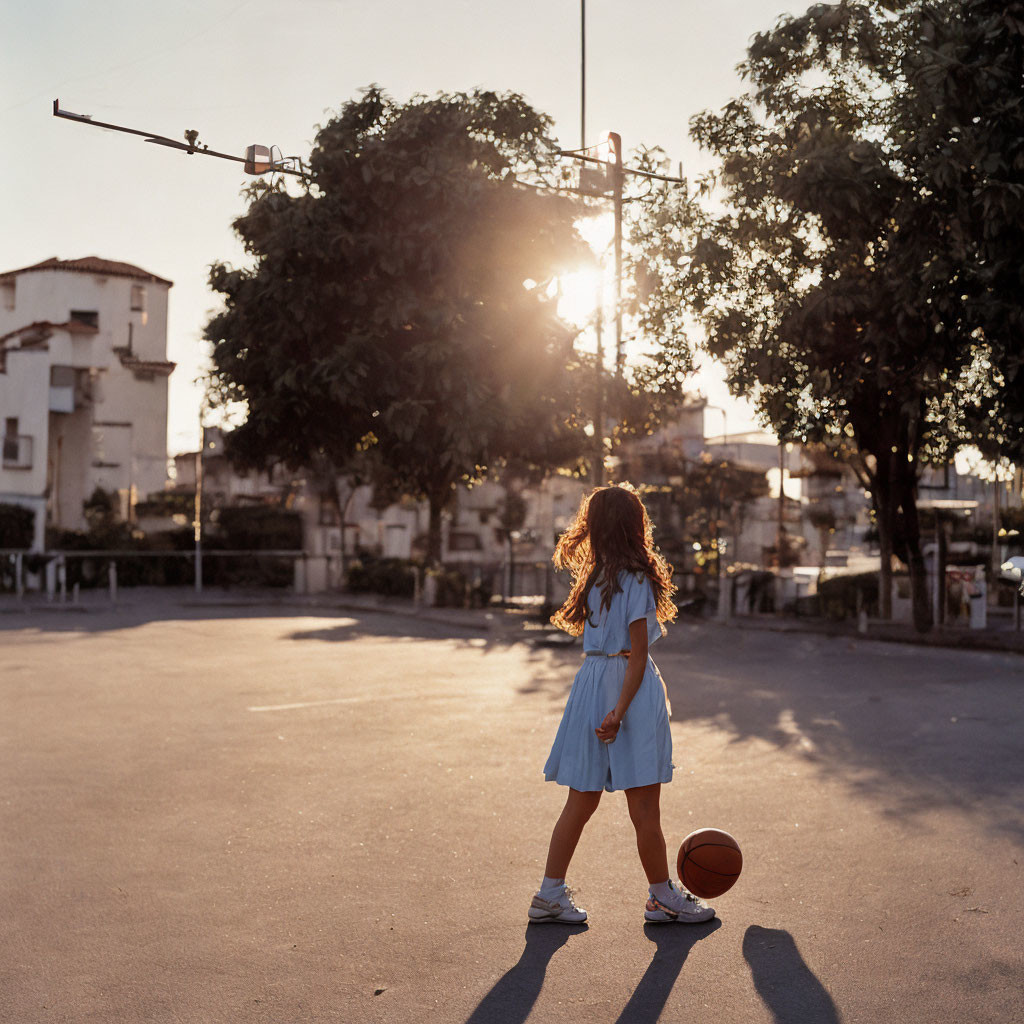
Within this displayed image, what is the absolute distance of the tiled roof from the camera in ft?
183

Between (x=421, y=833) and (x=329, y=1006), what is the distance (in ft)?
8.57

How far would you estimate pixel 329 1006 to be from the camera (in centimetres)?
424

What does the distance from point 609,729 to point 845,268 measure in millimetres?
15498

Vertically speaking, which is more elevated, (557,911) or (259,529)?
(259,529)

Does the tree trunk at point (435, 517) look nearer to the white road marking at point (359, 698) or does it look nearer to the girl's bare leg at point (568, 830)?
the white road marking at point (359, 698)

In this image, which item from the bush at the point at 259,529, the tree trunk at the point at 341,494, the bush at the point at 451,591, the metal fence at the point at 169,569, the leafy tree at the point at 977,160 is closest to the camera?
the leafy tree at the point at 977,160

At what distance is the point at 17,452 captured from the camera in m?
47.0

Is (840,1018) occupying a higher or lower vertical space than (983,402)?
lower

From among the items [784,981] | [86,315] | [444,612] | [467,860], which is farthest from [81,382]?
[784,981]

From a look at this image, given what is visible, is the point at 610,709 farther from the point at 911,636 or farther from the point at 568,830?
the point at 911,636

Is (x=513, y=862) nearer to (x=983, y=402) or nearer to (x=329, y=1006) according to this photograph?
(x=329, y=1006)

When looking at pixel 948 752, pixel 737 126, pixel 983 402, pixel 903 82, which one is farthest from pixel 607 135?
pixel 948 752

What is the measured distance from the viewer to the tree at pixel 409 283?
26.1 metres

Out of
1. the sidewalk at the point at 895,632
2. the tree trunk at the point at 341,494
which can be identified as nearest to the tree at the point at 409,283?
the sidewalk at the point at 895,632
